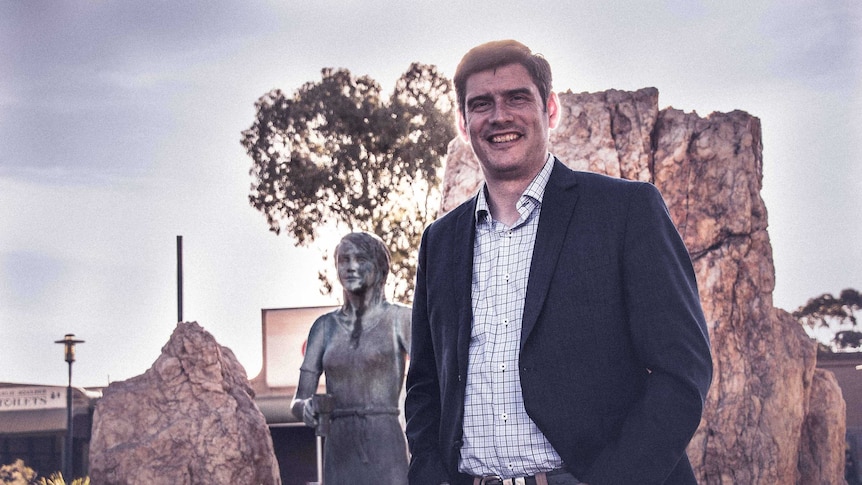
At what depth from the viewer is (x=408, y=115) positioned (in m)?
21.5

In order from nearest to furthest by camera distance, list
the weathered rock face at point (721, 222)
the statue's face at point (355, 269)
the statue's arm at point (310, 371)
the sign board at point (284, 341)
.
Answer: the statue's arm at point (310, 371) → the statue's face at point (355, 269) → the weathered rock face at point (721, 222) → the sign board at point (284, 341)

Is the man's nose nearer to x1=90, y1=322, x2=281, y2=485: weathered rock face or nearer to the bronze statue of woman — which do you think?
the bronze statue of woman

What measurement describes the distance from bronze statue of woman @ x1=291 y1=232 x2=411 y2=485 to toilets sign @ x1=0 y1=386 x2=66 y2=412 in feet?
76.0

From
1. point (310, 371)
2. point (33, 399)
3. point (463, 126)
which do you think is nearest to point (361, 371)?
point (310, 371)

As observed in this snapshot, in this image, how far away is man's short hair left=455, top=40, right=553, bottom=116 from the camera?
255cm

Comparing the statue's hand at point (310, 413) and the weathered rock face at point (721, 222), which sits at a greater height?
the weathered rock face at point (721, 222)

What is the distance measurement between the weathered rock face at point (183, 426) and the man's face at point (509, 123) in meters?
7.27

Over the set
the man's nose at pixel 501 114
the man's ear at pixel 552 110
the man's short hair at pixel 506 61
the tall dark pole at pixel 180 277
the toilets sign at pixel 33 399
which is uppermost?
the tall dark pole at pixel 180 277

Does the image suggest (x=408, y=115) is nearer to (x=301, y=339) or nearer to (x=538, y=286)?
(x=301, y=339)

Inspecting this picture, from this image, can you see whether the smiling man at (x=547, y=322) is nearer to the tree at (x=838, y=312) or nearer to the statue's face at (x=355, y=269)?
the statue's face at (x=355, y=269)

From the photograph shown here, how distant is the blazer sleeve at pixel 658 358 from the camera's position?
2195 millimetres

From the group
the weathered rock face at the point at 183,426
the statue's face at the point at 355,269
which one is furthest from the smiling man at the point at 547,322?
the weathered rock face at the point at 183,426

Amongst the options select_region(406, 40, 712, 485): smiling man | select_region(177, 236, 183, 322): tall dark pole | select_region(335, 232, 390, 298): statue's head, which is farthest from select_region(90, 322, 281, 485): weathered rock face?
select_region(177, 236, 183, 322): tall dark pole

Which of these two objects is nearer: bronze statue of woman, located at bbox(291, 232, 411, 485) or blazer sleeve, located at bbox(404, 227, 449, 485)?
blazer sleeve, located at bbox(404, 227, 449, 485)
